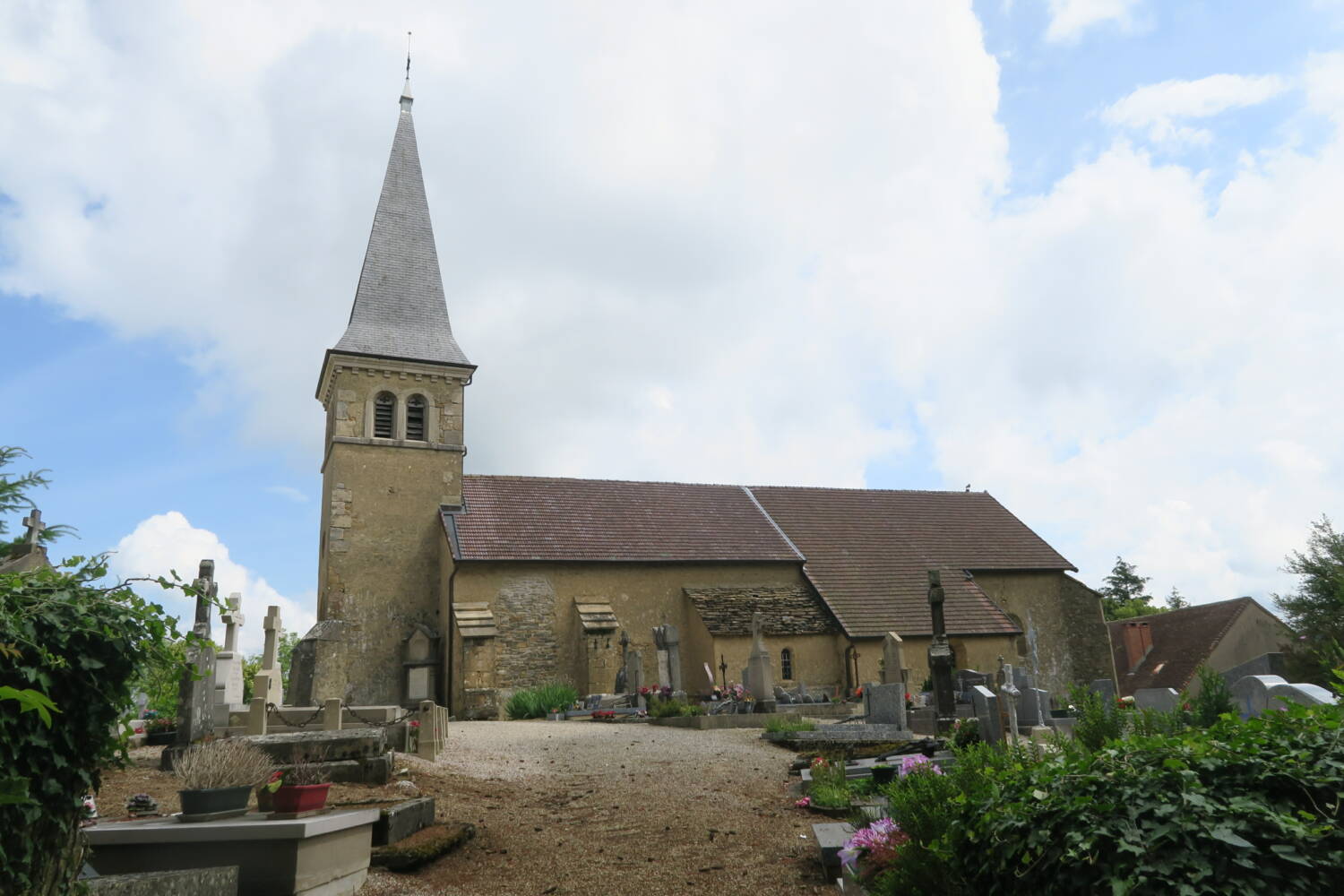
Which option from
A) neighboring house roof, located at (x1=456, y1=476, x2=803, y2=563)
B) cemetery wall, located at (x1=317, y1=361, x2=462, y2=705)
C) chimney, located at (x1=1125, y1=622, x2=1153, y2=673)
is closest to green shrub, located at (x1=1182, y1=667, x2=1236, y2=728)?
neighboring house roof, located at (x1=456, y1=476, x2=803, y2=563)

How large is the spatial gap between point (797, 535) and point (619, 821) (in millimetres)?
21696

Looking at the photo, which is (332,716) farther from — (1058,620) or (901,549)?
(1058,620)

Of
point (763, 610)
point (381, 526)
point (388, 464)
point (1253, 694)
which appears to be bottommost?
point (1253, 694)

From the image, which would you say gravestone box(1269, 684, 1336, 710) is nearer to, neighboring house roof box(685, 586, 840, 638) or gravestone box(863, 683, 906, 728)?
gravestone box(863, 683, 906, 728)

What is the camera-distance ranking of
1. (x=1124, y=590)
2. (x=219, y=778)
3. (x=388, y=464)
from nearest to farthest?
(x=219, y=778), (x=388, y=464), (x=1124, y=590)

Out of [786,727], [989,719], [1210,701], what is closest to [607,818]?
[989,719]

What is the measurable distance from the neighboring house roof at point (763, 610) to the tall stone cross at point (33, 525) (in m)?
17.1

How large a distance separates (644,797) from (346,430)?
62.4 ft

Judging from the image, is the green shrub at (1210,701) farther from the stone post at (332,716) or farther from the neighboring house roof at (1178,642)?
the neighboring house roof at (1178,642)

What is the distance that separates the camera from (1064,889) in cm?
338

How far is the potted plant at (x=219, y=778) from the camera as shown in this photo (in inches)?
250

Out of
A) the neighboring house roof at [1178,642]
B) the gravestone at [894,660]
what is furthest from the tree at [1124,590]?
the gravestone at [894,660]

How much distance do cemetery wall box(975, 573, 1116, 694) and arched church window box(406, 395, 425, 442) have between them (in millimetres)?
19845

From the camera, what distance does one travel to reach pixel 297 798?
249 inches
